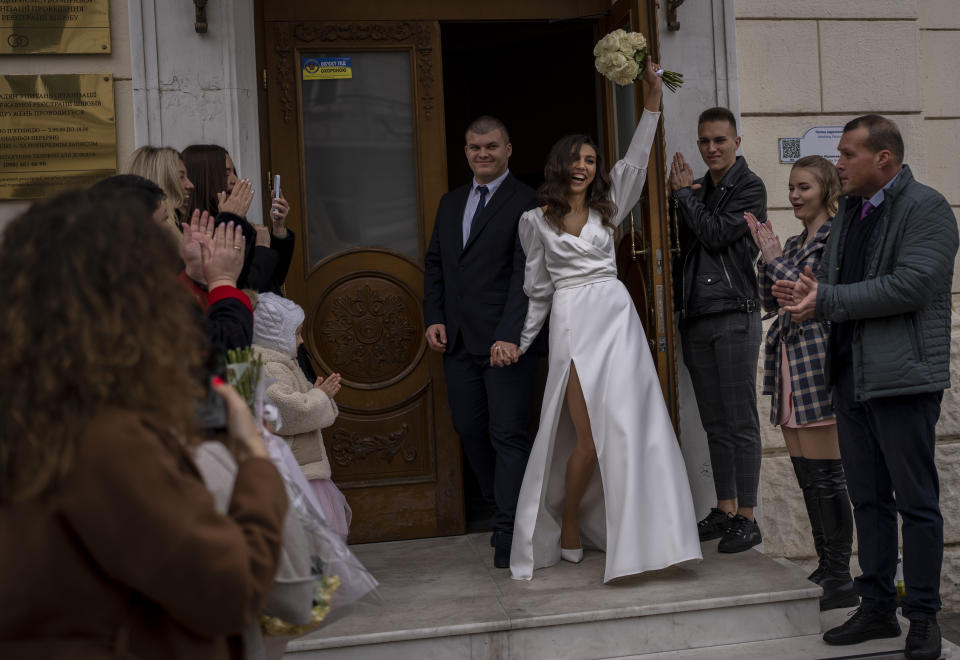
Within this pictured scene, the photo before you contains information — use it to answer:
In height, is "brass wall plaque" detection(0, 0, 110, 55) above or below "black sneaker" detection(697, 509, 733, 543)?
above

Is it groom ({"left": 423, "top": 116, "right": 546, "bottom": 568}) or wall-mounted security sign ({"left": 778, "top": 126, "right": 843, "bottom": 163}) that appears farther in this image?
wall-mounted security sign ({"left": 778, "top": 126, "right": 843, "bottom": 163})

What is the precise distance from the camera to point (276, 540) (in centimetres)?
159

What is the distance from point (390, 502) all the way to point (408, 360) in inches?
30.0

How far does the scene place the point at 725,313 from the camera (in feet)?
15.4

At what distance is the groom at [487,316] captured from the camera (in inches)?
186

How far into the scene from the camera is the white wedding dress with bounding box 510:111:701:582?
424 cm

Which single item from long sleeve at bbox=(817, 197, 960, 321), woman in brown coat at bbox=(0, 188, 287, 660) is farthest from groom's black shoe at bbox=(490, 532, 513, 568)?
woman in brown coat at bbox=(0, 188, 287, 660)

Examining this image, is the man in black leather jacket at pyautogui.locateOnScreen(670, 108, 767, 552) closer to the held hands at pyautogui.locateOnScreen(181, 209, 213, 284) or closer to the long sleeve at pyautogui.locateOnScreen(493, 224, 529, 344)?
the long sleeve at pyautogui.locateOnScreen(493, 224, 529, 344)

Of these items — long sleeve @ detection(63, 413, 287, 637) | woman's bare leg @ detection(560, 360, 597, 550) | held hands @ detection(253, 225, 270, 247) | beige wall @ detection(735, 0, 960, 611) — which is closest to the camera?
long sleeve @ detection(63, 413, 287, 637)

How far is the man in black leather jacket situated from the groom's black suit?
2.51ft

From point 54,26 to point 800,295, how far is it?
3562mm

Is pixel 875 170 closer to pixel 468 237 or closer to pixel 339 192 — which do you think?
pixel 468 237

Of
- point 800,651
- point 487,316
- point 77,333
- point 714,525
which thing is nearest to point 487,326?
point 487,316

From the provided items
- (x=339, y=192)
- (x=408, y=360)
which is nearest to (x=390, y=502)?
(x=408, y=360)
